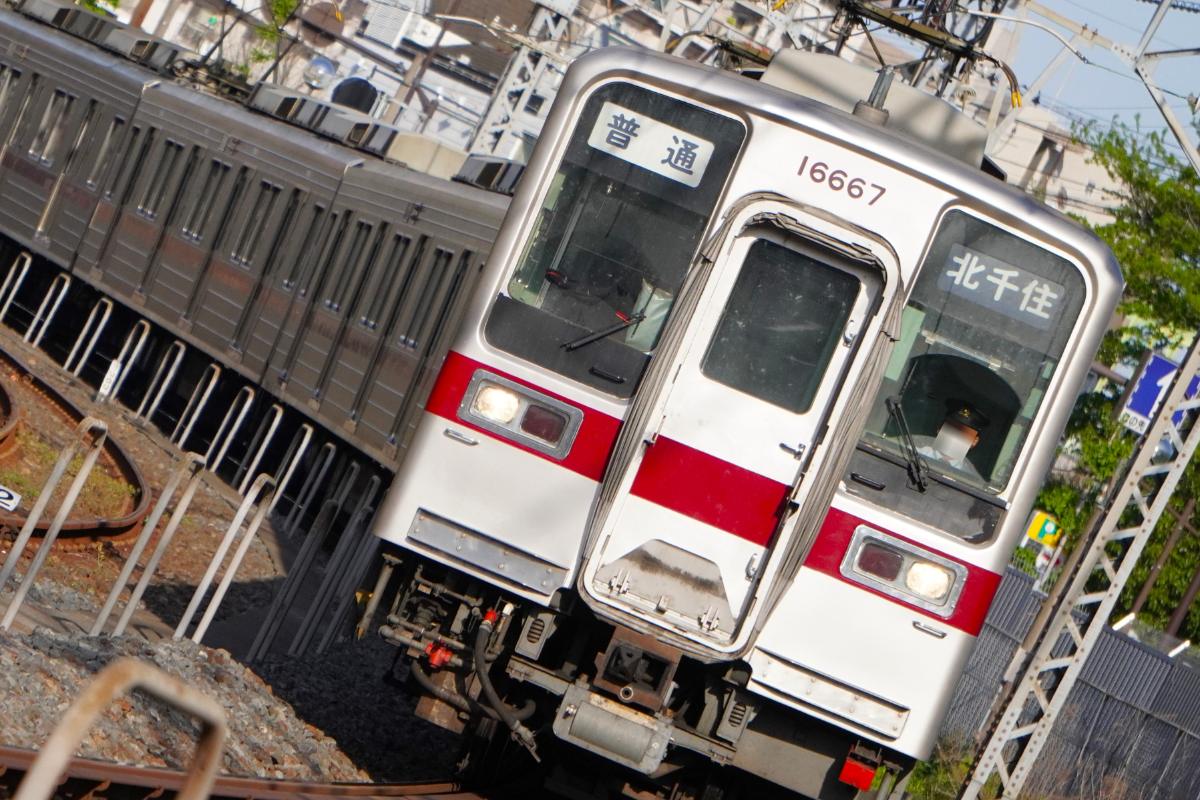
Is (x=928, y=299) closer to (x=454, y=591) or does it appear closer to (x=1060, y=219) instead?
(x=1060, y=219)

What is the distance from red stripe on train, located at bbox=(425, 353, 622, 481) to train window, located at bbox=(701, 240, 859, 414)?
Answer: 469 mm

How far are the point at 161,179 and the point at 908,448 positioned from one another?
1662 centimetres

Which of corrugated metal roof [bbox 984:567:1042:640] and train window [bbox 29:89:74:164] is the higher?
train window [bbox 29:89:74:164]

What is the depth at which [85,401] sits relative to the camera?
19.5m

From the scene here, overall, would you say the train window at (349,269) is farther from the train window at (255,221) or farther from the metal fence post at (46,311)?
the metal fence post at (46,311)

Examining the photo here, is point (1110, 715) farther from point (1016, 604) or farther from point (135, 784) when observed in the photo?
point (135, 784)

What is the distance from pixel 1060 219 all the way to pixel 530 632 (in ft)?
8.91

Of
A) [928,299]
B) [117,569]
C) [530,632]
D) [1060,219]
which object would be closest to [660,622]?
[530,632]

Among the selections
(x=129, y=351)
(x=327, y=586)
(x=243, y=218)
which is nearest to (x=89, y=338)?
(x=129, y=351)

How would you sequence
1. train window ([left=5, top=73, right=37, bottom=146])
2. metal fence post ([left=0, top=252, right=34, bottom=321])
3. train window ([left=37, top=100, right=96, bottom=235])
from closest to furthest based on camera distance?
metal fence post ([left=0, top=252, right=34, bottom=321])
train window ([left=37, top=100, right=96, bottom=235])
train window ([left=5, top=73, right=37, bottom=146])

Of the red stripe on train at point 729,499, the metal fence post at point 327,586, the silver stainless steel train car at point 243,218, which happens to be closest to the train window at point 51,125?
the silver stainless steel train car at point 243,218

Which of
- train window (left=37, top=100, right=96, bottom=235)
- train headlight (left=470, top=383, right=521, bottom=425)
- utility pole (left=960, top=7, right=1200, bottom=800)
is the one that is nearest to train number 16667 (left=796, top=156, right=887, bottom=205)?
train headlight (left=470, top=383, right=521, bottom=425)

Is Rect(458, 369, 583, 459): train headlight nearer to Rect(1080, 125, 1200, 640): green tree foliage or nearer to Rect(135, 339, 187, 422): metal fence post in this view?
Rect(135, 339, 187, 422): metal fence post

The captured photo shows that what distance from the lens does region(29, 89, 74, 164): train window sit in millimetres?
24188
